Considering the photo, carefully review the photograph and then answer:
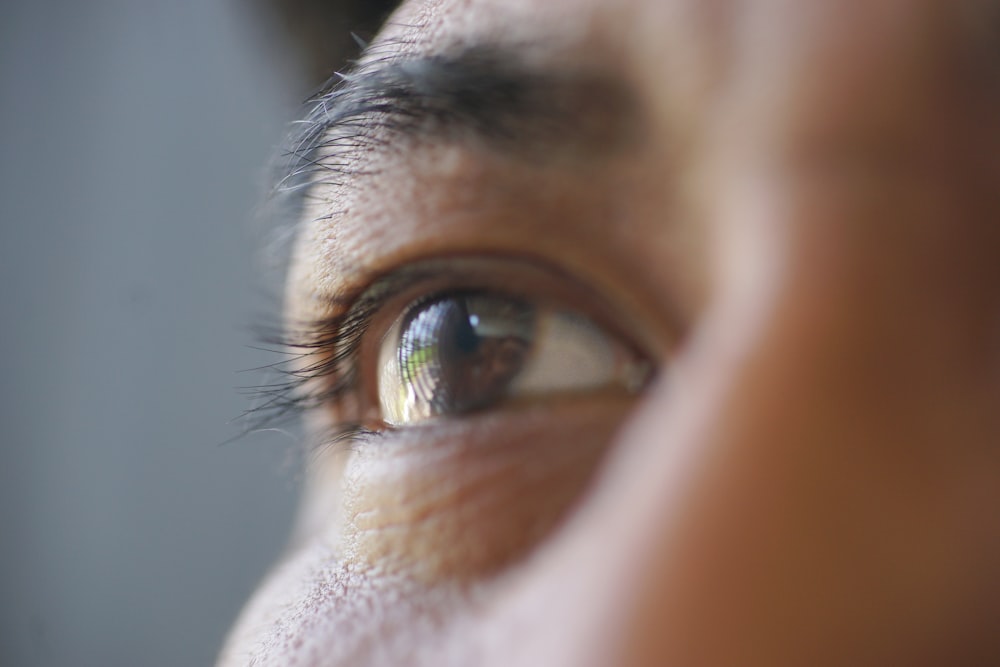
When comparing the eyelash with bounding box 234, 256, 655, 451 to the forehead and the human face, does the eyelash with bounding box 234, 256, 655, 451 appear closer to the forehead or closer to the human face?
the human face

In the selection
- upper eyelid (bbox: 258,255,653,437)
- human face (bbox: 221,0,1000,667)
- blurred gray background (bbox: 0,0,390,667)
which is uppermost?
blurred gray background (bbox: 0,0,390,667)

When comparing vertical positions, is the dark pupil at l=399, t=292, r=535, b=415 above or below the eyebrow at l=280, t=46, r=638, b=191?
below

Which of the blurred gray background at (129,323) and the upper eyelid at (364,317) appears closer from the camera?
the upper eyelid at (364,317)

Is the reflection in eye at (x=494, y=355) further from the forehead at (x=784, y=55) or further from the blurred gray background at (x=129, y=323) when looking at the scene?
the blurred gray background at (x=129, y=323)

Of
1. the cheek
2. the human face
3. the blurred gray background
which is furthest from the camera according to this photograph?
the blurred gray background

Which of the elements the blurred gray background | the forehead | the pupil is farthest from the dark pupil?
the blurred gray background

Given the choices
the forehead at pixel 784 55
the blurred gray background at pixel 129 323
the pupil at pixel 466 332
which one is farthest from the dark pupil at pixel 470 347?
the blurred gray background at pixel 129 323

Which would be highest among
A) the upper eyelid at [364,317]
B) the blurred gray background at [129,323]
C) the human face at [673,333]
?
the blurred gray background at [129,323]

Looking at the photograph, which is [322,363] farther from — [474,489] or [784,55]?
[784,55]

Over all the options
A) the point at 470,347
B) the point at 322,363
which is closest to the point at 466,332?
the point at 470,347
